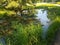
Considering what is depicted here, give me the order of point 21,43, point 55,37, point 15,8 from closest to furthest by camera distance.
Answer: point 21,43 < point 55,37 < point 15,8

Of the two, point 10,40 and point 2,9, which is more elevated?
point 10,40

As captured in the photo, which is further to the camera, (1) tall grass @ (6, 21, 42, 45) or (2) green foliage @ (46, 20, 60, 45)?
A: (2) green foliage @ (46, 20, 60, 45)

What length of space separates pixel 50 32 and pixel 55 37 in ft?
1.28

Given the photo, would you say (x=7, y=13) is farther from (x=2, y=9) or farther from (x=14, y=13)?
(x=2, y=9)

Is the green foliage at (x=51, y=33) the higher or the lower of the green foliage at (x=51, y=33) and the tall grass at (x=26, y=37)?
the lower

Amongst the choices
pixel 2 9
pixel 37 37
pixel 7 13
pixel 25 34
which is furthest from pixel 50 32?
pixel 2 9

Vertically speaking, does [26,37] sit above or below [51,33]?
above

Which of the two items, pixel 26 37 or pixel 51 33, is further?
pixel 51 33

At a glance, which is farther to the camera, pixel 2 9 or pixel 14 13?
pixel 2 9

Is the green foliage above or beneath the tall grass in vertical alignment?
beneath

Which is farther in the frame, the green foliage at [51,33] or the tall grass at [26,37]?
the green foliage at [51,33]

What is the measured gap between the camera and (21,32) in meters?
8.62

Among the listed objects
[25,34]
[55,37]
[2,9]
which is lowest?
[2,9]

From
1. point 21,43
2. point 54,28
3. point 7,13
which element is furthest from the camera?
Result: point 7,13
